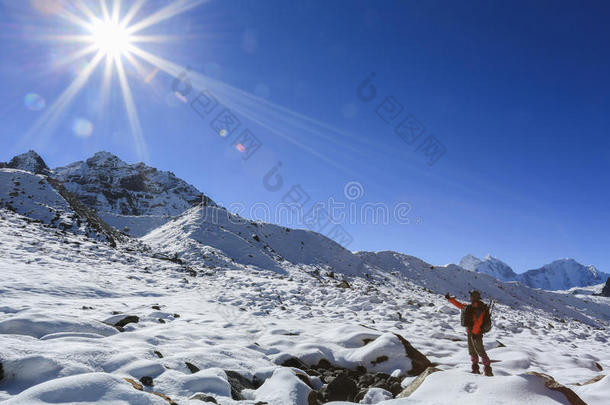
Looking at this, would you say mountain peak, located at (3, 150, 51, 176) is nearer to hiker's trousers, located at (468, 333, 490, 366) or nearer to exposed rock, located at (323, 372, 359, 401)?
exposed rock, located at (323, 372, 359, 401)

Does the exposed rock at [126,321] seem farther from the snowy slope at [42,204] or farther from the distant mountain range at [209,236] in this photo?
the snowy slope at [42,204]

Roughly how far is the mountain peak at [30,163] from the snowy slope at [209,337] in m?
107

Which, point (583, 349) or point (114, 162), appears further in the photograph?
point (114, 162)

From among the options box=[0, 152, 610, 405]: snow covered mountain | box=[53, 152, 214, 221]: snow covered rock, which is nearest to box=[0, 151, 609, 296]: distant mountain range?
box=[0, 152, 610, 405]: snow covered mountain

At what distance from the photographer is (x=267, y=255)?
83.4 ft

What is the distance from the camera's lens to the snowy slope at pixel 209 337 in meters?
4.05

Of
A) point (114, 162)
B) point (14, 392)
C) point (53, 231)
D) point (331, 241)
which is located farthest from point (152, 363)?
point (114, 162)

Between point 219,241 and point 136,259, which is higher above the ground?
point 219,241

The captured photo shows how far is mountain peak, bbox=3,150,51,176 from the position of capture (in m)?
97.2

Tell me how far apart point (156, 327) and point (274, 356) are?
3.43 meters

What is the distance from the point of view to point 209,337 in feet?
26.1

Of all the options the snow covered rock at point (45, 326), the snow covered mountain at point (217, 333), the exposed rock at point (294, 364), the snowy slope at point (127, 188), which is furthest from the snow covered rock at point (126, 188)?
the exposed rock at point (294, 364)

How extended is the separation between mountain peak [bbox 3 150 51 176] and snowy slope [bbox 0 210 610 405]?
353 feet

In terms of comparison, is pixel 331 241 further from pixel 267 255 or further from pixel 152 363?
pixel 152 363
